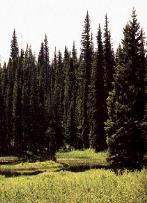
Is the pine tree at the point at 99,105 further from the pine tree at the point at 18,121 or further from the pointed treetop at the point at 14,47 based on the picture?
the pointed treetop at the point at 14,47

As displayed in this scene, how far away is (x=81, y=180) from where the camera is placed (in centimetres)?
2255

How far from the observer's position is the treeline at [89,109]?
1355 inches

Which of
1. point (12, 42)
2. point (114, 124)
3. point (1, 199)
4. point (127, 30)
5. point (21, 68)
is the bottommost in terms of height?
point (1, 199)

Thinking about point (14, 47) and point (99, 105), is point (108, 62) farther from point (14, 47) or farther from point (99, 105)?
point (14, 47)

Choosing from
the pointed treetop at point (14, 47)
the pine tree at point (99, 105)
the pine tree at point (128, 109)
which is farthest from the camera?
the pointed treetop at point (14, 47)

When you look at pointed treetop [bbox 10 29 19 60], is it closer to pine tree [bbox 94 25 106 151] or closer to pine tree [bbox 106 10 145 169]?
pine tree [bbox 94 25 106 151]

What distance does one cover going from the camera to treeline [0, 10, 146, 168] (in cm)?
3441

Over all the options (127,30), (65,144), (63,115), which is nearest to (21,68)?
(63,115)

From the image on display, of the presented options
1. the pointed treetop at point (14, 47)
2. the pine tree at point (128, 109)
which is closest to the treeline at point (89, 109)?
the pine tree at point (128, 109)

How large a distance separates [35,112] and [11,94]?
22151mm

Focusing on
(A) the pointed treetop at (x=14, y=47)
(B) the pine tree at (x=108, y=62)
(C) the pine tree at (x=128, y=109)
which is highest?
(A) the pointed treetop at (x=14, y=47)

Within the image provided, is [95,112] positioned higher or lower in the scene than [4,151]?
higher

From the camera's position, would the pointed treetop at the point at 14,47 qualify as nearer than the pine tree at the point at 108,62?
No

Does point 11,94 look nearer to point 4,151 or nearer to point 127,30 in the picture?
point 4,151
